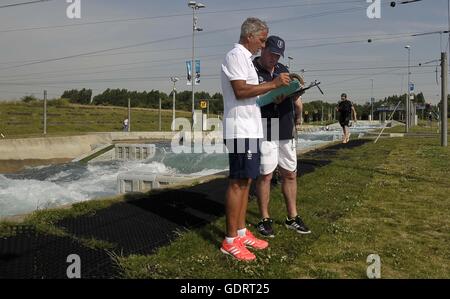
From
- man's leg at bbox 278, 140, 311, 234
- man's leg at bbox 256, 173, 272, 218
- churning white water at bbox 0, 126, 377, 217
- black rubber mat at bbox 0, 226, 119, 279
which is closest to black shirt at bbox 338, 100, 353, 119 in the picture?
churning white water at bbox 0, 126, 377, 217

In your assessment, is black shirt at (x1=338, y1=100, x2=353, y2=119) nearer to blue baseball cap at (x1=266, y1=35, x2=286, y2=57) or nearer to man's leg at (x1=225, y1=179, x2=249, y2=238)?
blue baseball cap at (x1=266, y1=35, x2=286, y2=57)

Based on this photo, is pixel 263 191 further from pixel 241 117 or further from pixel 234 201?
pixel 241 117

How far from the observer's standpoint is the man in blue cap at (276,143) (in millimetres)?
5047

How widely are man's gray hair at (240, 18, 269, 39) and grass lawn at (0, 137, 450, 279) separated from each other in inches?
83.6

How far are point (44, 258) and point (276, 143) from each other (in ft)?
8.80

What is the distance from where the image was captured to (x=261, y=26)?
14.2 ft

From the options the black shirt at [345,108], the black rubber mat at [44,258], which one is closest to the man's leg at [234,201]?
the black rubber mat at [44,258]

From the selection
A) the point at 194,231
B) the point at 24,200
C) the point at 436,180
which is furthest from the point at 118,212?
the point at 24,200

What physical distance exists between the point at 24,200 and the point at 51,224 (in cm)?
904

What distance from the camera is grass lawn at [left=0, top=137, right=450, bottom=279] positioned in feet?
13.0

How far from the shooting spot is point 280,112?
5270 mm

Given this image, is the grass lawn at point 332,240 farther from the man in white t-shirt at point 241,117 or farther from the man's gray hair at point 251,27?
the man's gray hair at point 251,27

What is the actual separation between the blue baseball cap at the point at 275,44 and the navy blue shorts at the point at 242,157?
1.15 metres
